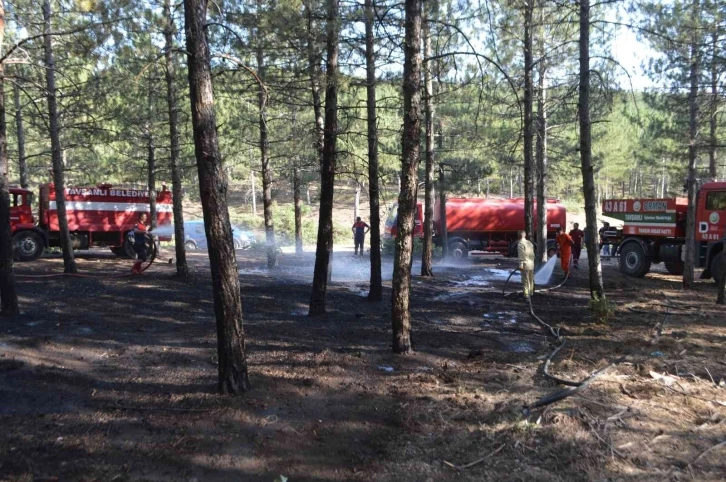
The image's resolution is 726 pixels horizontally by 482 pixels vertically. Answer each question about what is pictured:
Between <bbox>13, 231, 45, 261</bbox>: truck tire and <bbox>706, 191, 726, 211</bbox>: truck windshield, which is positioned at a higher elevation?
<bbox>706, 191, 726, 211</bbox>: truck windshield

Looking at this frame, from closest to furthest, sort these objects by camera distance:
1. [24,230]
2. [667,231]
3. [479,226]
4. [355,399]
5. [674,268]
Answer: [355,399], [667,231], [674,268], [24,230], [479,226]

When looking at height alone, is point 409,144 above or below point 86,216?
above

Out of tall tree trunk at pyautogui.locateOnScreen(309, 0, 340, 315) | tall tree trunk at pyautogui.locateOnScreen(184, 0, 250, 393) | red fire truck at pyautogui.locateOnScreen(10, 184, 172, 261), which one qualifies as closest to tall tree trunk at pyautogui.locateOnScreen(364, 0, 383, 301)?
tall tree trunk at pyautogui.locateOnScreen(309, 0, 340, 315)

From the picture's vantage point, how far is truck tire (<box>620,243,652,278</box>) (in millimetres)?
17359

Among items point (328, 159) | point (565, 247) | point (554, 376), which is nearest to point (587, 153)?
point (328, 159)

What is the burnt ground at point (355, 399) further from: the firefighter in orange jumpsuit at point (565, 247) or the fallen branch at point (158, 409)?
the firefighter in orange jumpsuit at point (565, 247)

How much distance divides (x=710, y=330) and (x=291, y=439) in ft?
26.4

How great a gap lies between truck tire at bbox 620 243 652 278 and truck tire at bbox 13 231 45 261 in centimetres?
2125

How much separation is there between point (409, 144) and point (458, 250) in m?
18.6

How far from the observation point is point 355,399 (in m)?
6.17

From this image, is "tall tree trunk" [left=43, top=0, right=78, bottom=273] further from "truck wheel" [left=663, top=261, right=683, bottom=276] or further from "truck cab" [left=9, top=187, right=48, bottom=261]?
"truck wheel" [left=663, top=261, right=683, bottom=276]

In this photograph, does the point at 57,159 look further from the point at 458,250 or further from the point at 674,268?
the point at 674,268

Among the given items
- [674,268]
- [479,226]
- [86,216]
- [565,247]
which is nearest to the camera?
[565,247]

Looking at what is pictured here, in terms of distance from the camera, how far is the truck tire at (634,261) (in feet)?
57.0
